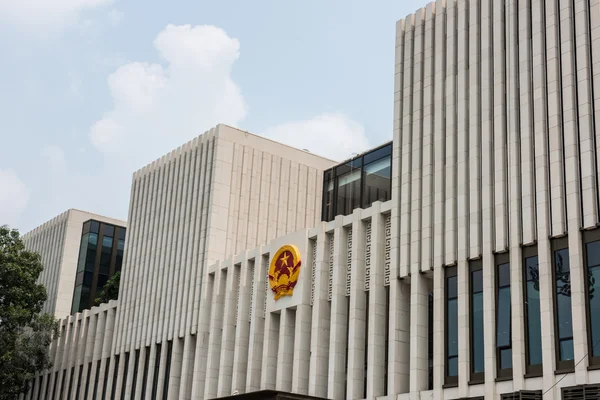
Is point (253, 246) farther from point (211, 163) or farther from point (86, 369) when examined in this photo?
point (86, 369)

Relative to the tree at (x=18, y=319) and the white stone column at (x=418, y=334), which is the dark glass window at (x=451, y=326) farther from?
the tree at (x=18, y=319)

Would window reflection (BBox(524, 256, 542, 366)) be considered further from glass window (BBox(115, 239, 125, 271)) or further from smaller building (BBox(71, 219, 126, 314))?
glass window (BBox(115, 239, 125, 271))

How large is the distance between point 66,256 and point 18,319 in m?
9.47

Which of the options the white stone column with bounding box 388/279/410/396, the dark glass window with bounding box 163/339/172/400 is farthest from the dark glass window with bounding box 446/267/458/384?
the dark glass window with bounding box 163/339/172/400

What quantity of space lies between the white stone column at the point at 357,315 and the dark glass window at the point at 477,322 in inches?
245

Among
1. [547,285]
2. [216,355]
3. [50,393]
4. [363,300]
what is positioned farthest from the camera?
[50,393]

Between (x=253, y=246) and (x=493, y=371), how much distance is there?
21510 millimetres

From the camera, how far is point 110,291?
202ft

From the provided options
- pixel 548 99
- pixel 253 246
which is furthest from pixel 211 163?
pixel 548 99

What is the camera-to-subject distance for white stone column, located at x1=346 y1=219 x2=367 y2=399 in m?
35.8

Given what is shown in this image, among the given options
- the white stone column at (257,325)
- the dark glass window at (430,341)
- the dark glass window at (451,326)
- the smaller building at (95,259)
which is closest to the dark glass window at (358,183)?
the white stone column at (257,325)

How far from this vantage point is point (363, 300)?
37.5 m

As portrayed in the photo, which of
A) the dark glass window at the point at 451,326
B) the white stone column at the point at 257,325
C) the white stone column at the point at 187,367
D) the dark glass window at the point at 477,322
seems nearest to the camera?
the dark glass window at the point at 477,322

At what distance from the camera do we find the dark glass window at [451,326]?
105 ft
